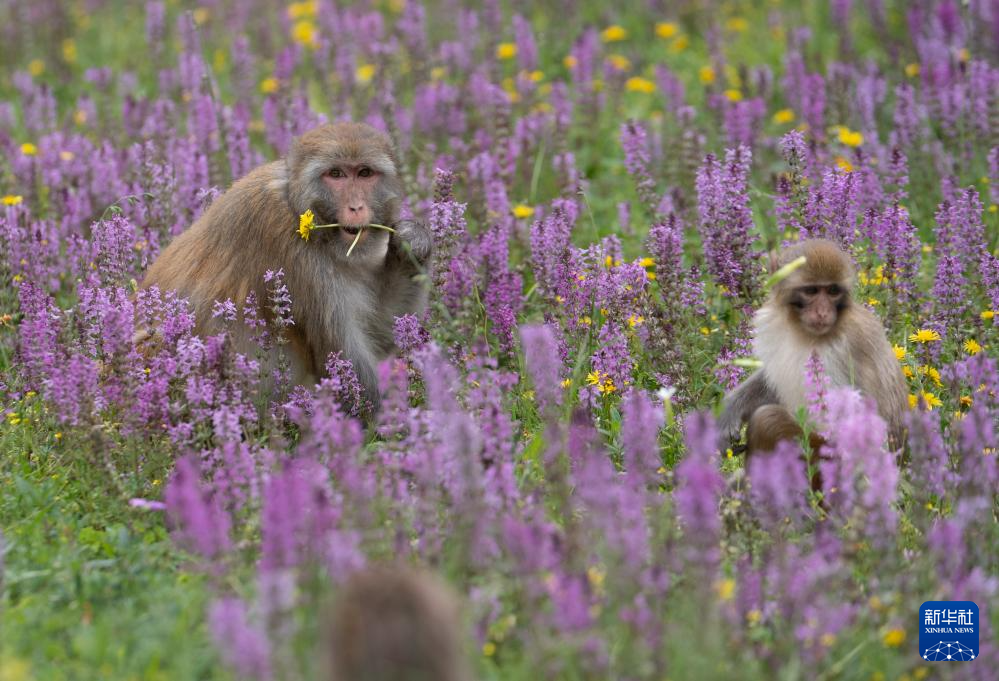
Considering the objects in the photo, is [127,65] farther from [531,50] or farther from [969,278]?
[969,278]

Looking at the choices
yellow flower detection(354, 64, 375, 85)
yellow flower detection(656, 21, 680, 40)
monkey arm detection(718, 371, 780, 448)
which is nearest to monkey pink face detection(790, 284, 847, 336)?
monkey arm detection(718, 371, 780, 448)

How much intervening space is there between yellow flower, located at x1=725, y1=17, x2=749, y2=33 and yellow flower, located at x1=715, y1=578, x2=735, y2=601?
10.1 m

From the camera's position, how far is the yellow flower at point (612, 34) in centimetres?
1380

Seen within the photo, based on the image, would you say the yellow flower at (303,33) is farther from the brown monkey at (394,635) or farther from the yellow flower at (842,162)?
the brown monkey at (394,635)

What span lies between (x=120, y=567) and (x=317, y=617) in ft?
4.55

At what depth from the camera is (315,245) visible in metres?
7.65

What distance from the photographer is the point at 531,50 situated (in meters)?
12.5

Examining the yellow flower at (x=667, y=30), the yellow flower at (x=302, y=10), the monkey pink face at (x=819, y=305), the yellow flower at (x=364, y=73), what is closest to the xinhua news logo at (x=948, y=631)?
the monkey pink face at (x=819, y=305)

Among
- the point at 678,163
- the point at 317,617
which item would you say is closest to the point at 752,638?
the point at 317,617

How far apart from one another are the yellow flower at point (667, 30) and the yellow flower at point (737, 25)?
0.55m

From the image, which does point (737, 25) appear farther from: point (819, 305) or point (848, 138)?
point (819, 305)

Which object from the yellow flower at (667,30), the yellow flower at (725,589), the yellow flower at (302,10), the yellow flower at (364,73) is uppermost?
the yellow flower at (302,10)

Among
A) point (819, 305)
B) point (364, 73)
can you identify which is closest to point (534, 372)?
point (819, 305)

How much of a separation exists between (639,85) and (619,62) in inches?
15.8
